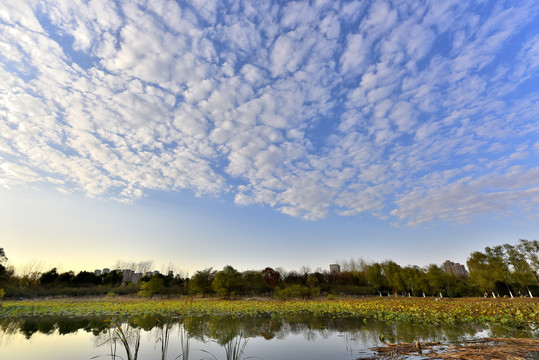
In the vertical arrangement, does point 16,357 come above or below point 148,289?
below

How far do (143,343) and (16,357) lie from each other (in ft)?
9.61

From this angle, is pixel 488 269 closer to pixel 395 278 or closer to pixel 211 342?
pixel 395 278

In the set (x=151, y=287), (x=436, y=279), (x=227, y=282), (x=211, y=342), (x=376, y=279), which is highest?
(x=376, y=279)

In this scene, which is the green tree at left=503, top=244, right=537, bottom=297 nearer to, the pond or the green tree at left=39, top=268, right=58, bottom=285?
the pond

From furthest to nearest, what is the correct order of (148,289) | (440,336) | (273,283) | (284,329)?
(273,283)
(148,289)
(284,329)
(440,336)

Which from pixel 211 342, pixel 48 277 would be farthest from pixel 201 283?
A: pixel 211 342

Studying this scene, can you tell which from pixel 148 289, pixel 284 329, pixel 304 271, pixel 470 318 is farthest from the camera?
pixel 304 271

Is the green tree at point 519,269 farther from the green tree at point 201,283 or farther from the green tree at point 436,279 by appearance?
the green tree at point 201,283

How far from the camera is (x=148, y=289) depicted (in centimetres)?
3391

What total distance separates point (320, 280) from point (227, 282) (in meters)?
24.6

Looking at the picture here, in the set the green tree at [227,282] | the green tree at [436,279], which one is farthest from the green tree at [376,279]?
the green tree at [227,282]

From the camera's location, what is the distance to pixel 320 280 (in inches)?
2002

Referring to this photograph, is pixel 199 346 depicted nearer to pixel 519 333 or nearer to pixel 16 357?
pixel 16 357

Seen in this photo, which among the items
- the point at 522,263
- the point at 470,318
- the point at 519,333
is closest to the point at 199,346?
the point at 519,333
